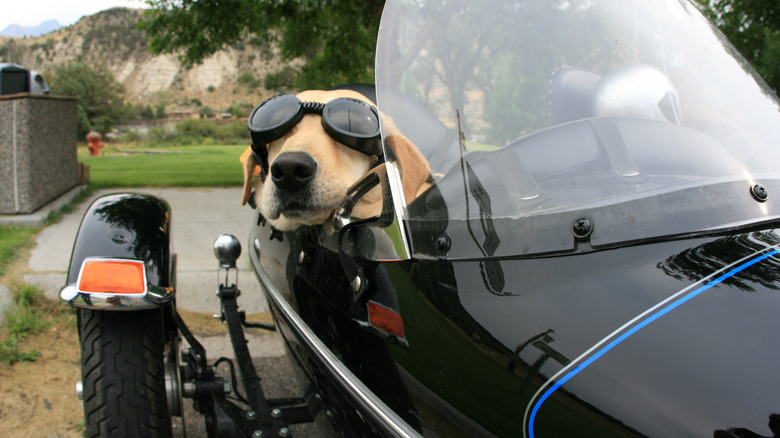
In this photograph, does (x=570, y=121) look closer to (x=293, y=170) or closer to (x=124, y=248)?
(x=293, y=170)

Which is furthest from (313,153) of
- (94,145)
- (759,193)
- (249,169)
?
(94,145)

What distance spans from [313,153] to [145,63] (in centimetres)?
7917

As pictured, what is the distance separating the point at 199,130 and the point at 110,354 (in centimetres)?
3537

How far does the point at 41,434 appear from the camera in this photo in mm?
2451

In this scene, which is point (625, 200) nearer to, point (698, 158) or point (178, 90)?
point (698, 158)

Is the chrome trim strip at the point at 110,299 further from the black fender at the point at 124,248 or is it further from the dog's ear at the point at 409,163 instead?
the dog's ear at the point at 409,163

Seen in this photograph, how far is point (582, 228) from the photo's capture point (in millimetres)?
999

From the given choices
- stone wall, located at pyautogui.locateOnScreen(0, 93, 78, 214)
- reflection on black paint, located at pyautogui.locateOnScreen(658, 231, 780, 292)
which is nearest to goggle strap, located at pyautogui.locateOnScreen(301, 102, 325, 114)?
reflection on black paint, located at pyautogui.locateOnScreen(658, 231, 780, 292)

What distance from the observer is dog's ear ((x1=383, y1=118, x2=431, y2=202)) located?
52.9 inches

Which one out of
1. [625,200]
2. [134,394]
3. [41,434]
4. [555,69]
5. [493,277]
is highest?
[555,69]

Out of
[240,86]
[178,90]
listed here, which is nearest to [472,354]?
[240,86]

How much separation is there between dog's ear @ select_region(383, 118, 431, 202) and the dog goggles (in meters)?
0.39

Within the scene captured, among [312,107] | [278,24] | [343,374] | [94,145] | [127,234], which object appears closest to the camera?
[343,374]

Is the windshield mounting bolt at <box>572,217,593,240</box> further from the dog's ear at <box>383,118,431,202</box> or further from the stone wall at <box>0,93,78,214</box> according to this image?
the stone wall at <box>0,93,78,214</box>
